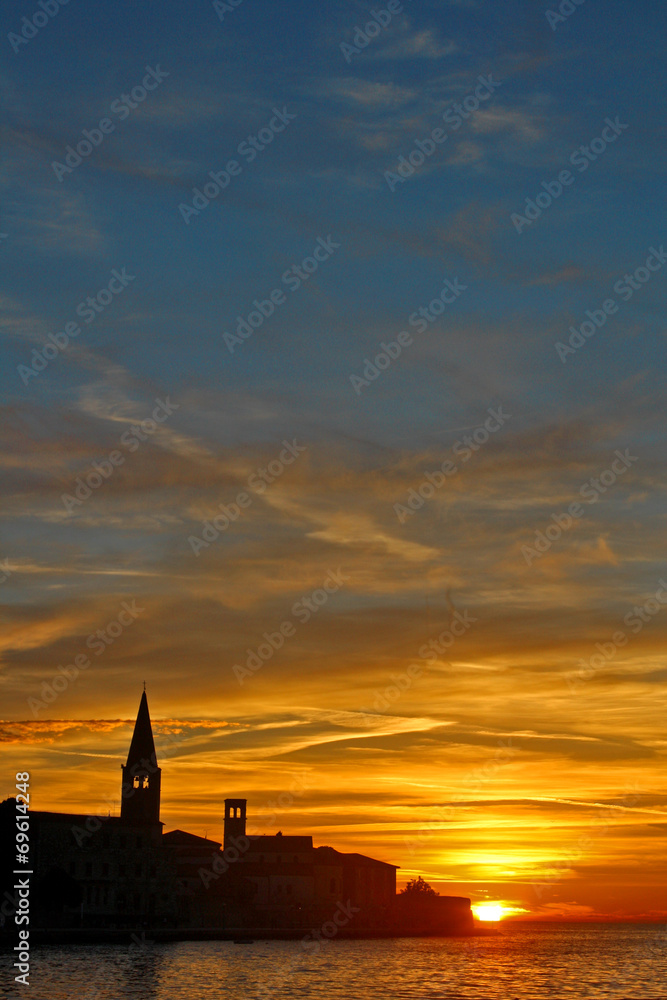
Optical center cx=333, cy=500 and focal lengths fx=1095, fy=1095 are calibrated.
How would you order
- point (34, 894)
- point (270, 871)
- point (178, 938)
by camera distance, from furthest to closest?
point (270, 871) < point (178, 938) < point (34, 894)

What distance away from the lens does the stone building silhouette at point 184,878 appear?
102375 millimetres

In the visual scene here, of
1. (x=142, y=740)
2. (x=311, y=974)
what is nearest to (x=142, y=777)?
(x=142, y=740)

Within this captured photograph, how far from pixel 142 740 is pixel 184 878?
16.2 meters

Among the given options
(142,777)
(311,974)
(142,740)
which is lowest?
(311,974)

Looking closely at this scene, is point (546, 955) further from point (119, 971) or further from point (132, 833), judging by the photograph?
point (119, 971)

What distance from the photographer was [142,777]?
400 ft

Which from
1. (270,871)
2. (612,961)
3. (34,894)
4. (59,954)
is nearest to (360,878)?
(270,871)

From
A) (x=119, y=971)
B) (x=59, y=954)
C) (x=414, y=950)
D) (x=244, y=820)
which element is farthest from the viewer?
(x=244, y=820)

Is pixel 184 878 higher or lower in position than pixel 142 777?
lower

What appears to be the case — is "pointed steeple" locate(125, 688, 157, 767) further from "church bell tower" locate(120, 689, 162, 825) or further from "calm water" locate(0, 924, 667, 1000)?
"calm water" locate(0, 924, 667, 1000)

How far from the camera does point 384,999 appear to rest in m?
59.2

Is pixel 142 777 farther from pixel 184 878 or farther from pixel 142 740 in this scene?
pixel 184 878

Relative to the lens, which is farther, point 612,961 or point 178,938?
point 612,961

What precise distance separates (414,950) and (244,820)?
141 ft
